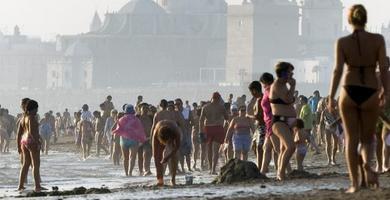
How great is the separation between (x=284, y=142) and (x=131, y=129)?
6633 millimetres

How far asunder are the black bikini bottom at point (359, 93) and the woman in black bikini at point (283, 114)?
2.89 meters

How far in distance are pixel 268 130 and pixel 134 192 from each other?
5.71 ft

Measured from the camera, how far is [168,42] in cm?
13700

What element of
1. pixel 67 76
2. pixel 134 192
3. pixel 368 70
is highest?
pixel 67 76

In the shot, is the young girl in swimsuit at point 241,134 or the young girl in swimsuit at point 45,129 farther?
the young girl in swimsuit at point 45,129

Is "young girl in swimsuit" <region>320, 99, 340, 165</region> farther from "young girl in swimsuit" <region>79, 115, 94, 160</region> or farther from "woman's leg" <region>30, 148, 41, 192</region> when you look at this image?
"young girl in swimsuit" <region>79, 115, 94, 160</region>

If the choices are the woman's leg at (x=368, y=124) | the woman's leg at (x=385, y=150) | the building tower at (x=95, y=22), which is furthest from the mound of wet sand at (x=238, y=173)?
the building tower at (x=95, y=22)

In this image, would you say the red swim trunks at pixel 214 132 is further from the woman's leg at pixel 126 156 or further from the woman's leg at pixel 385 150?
the woman's leg at pixel 385 150

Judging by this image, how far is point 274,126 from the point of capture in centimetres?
1256

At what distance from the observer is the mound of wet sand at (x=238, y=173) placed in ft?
43.0

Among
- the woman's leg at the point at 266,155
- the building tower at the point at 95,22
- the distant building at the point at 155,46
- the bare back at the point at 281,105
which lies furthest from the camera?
the building tower at the point at 95,22

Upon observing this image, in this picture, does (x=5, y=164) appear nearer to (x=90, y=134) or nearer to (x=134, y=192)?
(x=90, y=134)

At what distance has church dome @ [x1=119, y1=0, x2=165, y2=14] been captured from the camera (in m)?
138

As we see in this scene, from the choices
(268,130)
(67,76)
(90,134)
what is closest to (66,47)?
(67,76)
